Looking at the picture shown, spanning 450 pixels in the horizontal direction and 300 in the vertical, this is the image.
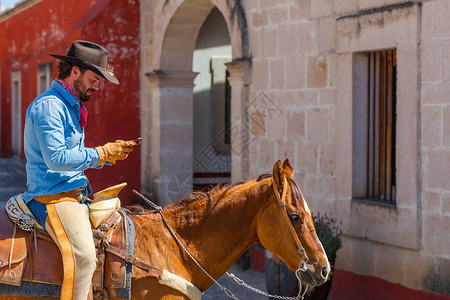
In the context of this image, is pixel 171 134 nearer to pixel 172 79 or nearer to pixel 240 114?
pixel 172 79

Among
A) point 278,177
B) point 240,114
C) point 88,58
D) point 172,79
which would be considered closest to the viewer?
point 278,177

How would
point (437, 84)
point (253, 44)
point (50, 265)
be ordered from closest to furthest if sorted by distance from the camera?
point (50, 265) < point (437, 84) < point (253, 44)

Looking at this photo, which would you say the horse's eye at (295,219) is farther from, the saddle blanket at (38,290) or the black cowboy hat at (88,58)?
the black cowboy hat at (88,58)

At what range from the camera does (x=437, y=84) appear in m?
6.81

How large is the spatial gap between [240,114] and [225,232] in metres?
5.64

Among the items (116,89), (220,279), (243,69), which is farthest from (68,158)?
(116,89)

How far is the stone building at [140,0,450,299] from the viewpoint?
6.88 meters

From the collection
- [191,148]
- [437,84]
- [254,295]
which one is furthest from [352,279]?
[191,148]

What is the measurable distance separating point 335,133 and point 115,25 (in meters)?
6.19

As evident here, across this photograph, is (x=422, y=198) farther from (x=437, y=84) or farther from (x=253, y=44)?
(x=253, y=44)

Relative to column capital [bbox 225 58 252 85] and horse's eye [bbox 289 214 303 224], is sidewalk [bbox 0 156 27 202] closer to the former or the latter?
column capital [bbox 225 58 252 85]

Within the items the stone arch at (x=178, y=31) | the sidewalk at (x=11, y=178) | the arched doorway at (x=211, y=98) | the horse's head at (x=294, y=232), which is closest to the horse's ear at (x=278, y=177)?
the horse's head at (x=294, y=232)

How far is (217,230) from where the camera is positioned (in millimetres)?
4258

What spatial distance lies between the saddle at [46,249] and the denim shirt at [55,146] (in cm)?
15
